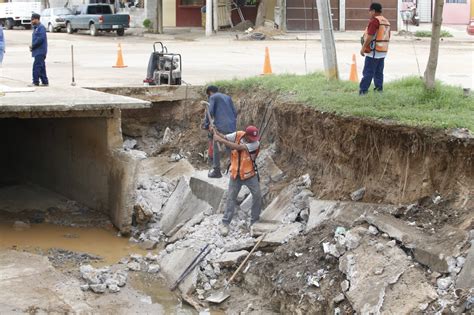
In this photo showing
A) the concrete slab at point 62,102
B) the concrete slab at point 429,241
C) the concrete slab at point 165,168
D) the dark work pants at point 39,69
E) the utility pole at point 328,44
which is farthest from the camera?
the dark work pants at point 39,69

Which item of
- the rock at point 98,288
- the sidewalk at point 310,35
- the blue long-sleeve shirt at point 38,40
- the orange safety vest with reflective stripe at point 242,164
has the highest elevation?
the blue long-sleeve shirt at point 38,40

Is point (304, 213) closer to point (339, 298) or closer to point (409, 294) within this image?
point (339, 298)

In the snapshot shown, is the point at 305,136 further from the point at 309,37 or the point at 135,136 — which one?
the point at 309,37

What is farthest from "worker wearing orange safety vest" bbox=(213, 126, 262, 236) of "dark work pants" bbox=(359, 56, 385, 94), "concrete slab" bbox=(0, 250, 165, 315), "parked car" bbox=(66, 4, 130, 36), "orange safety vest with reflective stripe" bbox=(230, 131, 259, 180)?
"parked car" bbox=(66, 4, 130, 36)

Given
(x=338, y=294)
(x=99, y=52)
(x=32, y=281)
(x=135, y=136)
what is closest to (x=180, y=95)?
(x=135, y=136)

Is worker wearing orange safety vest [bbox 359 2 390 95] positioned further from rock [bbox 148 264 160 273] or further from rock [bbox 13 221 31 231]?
rock [bbox 13 221 31 231]

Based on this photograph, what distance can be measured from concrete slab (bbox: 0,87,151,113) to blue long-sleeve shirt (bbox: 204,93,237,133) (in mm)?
1725

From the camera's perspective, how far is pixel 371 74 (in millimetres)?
13852

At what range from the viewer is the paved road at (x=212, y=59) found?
2166cm

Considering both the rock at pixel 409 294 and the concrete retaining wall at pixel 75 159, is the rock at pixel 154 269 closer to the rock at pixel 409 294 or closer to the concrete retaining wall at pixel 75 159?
the concrete retaining wall at pixel 75 159

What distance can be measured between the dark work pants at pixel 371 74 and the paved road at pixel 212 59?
14.4 feet

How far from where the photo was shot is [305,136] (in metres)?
14.0

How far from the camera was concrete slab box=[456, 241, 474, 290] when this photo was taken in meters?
9.01

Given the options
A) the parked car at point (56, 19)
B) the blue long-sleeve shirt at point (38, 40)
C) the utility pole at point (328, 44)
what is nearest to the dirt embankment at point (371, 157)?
the utility pole at point (328, 44)
